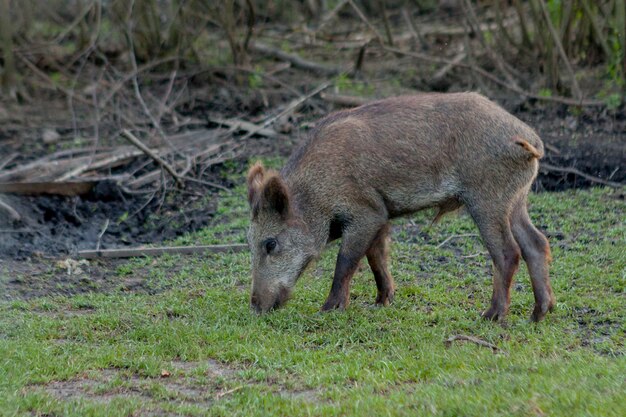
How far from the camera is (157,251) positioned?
404 inches

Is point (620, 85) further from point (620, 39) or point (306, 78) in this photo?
point (306, 78)

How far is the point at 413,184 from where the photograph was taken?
8.03 meters

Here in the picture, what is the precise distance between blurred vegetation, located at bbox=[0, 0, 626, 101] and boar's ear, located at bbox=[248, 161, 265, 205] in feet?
18.7

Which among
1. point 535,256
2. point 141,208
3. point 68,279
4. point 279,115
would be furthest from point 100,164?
point 535,256

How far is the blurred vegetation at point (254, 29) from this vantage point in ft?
47.3

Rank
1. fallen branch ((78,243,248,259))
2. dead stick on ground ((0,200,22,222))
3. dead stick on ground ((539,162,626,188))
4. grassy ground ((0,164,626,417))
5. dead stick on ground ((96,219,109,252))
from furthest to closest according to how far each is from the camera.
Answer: dead stick on ground ((539,162,626,188)) < dead stick on ground ((0,200,22,222)) < dead stick on ground ((96,219,109,252)) < fallen branch ((78,243,248,259)) < grassy ground ((0,164,626,417))

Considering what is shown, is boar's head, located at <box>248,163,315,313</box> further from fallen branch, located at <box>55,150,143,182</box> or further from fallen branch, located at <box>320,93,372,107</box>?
fallen branch, located at <box>320,93,372,107</box>

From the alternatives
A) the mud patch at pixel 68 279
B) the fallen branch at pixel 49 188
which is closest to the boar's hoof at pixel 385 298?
the mud patch at pixel 68 279

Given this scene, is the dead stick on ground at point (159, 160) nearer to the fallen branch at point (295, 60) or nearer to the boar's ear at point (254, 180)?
the boar's ear at point (254, 180)

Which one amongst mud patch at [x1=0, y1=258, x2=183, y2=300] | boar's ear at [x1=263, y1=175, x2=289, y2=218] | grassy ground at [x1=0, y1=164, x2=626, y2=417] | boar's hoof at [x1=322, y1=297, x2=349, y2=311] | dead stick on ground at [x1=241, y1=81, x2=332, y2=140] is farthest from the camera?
dead stick on ground at [x1=241, y1=81, x2=332, y2=140]

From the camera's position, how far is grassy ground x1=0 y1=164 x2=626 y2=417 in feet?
18.7

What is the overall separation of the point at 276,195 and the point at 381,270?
1188 mm

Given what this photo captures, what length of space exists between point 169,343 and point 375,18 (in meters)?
15.0

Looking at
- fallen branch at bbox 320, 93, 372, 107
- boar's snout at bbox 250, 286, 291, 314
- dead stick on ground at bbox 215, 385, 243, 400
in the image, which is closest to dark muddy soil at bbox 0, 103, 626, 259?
fallen branch at bbox 320, 93, 372, 107
